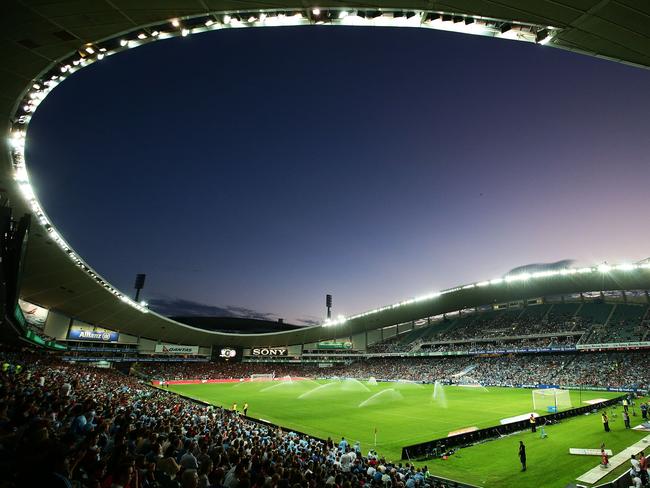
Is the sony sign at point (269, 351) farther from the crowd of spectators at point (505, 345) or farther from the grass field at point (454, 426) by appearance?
the grass field at point (454, 426)

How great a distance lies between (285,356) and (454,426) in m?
83.3

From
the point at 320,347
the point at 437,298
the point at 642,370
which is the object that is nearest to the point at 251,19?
the point at 642,370

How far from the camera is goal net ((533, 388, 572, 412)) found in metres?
33.4

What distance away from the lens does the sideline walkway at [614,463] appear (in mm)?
15345

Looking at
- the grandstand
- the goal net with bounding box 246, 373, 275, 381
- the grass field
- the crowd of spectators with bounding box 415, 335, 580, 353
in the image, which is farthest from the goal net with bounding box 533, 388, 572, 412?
the goal net with bounding box 246, 373, 275, 381

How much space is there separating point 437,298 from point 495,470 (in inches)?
2573

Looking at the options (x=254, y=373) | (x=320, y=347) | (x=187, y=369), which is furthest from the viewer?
(x=320, y=347)

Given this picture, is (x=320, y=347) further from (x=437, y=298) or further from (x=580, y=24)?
(x=580, y=24)

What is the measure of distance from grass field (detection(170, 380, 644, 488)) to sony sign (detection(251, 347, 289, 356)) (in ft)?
165

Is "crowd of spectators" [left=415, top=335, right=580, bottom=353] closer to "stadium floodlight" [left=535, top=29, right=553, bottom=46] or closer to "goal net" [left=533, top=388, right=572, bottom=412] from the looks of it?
"goal net" [left=533, top=388, right=572, bottom=412]

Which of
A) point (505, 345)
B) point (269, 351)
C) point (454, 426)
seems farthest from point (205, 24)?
point (269, 351)

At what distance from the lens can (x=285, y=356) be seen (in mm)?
105500

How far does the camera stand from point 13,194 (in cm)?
2694

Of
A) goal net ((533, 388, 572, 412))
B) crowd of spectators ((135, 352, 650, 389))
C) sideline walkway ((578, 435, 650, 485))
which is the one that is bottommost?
crowd of spectators ((135, 352, 650, 389))
